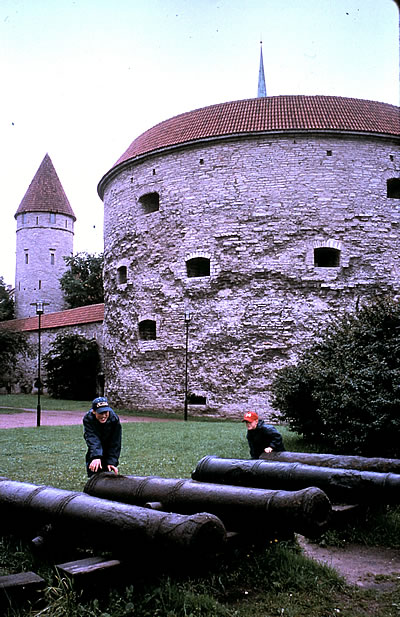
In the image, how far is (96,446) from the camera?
454 cm

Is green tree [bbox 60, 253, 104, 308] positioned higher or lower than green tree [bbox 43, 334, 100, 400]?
higher

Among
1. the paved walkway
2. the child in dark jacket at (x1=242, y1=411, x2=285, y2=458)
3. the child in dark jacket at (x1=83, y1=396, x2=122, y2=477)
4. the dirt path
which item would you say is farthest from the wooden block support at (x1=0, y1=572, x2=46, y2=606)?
the paved walkway

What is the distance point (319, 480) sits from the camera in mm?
4316

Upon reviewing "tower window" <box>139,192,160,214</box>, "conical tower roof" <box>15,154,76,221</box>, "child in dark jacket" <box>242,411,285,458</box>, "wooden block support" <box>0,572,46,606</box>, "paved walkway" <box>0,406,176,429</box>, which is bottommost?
"paved walkway" <box>0,406,176,429</box>

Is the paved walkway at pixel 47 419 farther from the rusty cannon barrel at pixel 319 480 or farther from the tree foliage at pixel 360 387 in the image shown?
the rusty cannon barrel at pixel 319 480

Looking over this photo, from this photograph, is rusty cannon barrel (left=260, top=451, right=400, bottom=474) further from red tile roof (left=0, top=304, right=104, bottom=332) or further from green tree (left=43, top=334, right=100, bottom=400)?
red tile roof (left=0, top=304, right=104, bottom=332)

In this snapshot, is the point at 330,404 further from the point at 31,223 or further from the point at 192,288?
the point at 31,223

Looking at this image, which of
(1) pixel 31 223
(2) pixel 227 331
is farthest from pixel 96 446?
(1) pixel 31 223

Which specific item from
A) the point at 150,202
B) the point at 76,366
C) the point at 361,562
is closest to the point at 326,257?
the point at 150,202

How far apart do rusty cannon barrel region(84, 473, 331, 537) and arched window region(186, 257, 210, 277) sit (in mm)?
14704

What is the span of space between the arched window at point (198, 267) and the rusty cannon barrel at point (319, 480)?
46.8 ft

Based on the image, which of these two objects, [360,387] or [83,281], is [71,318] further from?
[360,387]

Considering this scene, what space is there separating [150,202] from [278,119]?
5222 millimetres

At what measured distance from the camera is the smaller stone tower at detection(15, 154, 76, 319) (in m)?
38.5
